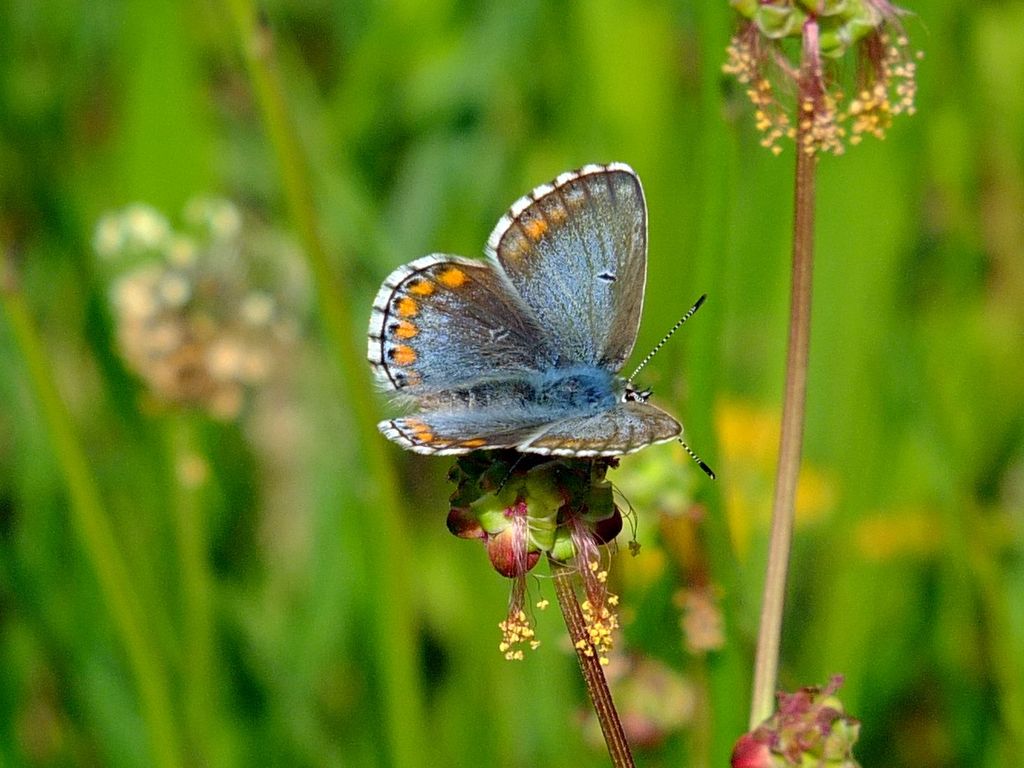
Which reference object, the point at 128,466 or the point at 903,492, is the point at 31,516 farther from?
the point at 903,492

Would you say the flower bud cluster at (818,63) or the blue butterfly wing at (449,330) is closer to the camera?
the flower bud cluster at (818,63)

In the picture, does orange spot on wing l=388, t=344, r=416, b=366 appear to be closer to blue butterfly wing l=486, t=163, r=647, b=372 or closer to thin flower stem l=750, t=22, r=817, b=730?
blue butterfly wing l=486, t=163, r=647, b=372

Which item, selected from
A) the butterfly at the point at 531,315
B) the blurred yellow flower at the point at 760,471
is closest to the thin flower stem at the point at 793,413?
the butterfly at the point at 531,315

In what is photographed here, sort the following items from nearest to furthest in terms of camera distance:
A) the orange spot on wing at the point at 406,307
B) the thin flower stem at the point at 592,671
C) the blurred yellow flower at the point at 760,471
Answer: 1. the thin flower stem at the point at 592,671
2. the orange spot on wing at the point at 406,307
3. the blurred yellow flower at the point at 760,471

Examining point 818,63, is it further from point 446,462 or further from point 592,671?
point 446,462

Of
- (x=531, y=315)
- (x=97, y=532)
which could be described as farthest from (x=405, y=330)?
(x=97, y=532)

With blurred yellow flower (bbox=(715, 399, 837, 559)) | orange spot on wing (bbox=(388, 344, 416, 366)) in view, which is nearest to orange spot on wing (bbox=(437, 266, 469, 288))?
orange spot on wing (bbox=(388, 344, 416, 366))

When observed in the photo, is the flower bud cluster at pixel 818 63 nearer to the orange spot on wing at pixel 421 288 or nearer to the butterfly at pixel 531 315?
the butterfly at pixel 531 315
